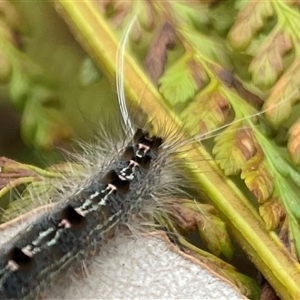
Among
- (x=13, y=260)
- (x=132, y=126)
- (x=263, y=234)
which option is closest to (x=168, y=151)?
(x=132, y=126)

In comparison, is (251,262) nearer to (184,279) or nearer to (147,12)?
(184,279)

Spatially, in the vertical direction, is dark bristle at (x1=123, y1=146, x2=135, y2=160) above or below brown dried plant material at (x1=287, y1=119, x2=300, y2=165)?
above

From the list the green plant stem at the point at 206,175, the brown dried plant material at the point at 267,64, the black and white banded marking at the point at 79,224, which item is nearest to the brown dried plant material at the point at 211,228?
the green plant stem at the point at 206,175

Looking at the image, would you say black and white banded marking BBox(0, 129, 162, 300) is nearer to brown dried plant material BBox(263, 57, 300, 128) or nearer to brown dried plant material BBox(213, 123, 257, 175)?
brown dried plant material BBox(213, 123, 257, 175)

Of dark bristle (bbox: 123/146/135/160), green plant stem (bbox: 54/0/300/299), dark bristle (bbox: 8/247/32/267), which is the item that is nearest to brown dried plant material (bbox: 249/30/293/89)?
green plant stem (bbox: 54/0/300/299)

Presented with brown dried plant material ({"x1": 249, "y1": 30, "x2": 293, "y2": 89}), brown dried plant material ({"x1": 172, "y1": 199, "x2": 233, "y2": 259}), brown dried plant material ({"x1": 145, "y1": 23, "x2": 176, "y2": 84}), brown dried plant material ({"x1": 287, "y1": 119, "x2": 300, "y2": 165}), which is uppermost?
brown dried plant material ({"x1": 145, "y1": 23, "x2": 176, "y2": 84})

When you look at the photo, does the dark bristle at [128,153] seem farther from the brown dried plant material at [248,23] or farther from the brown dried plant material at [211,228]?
the brown dried plant material at [248,23]

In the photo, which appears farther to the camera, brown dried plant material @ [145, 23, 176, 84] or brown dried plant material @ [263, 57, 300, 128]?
brown dried plant material @ [145, 23, 176, 84]
